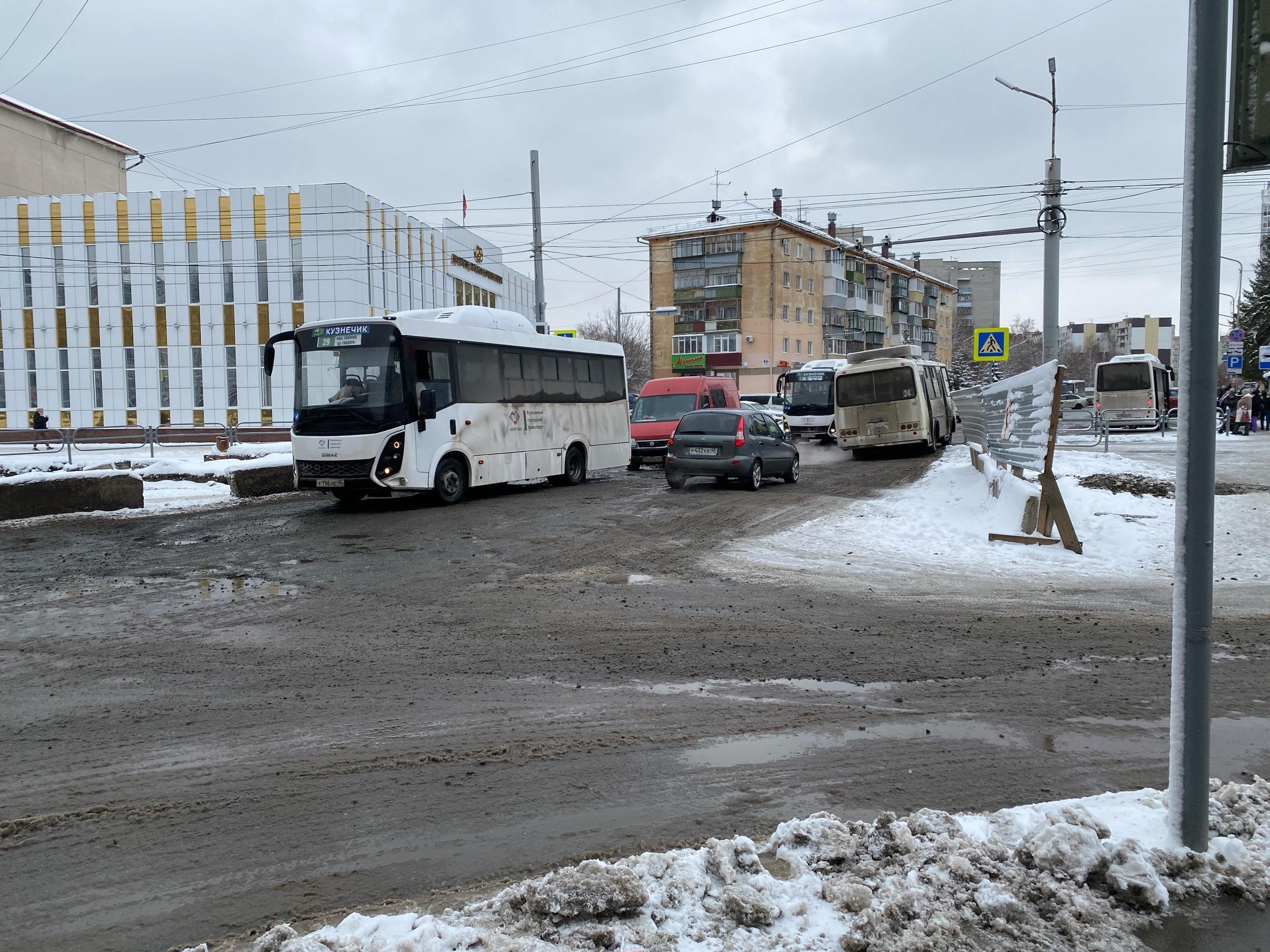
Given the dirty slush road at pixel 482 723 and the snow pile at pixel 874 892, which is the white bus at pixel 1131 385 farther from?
the snow pile at pixel 874 892

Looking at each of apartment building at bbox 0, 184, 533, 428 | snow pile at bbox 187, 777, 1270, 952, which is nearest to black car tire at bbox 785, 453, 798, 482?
snow pile at bbox 187, 777, 1270, 952

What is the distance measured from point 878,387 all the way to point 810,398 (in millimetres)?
9466

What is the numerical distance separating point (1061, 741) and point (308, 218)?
52.5 meters

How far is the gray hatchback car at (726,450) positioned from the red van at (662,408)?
5.28 meters

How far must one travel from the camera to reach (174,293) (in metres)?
53.0

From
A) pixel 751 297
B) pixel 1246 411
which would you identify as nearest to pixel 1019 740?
pixel 1246 411

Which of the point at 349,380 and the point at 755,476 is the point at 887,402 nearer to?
the point at 755,476

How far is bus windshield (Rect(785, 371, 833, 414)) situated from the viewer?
35.2 m

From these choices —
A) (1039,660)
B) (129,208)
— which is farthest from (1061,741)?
(129,208)

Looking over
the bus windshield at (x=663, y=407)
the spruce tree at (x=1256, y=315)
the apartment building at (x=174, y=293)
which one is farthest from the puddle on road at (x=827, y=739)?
the spruce tree at (x=1256, y=315)

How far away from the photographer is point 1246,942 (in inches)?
112

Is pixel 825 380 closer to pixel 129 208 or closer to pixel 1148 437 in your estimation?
pixel 1148 437

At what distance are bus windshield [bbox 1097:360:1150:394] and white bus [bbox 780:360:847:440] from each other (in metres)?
11.2

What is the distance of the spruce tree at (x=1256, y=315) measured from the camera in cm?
5341
